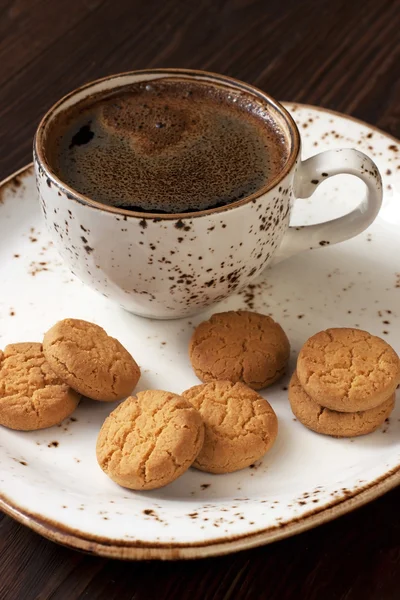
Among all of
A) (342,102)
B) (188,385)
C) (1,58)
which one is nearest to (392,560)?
(188,385)

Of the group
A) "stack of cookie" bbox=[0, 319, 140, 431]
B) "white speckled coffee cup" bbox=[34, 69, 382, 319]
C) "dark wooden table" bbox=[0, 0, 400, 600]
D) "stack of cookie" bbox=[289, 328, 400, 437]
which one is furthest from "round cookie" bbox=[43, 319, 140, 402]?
"dark wooden table" bbox=[0, 0, 400, 600]

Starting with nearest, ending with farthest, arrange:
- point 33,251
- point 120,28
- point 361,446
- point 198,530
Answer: point 198,530
point 361,446
point 33,251
point 120,28

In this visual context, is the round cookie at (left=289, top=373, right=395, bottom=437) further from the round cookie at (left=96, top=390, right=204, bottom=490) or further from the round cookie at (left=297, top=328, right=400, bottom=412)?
the round cookie at (left=96, top=390, right=204, bottom=490)

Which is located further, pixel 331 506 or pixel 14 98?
pixel 14 98

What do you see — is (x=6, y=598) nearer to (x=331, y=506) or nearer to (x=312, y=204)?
(x=331, y=506)

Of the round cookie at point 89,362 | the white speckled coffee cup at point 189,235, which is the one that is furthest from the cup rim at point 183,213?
the round cookie at point 89,362

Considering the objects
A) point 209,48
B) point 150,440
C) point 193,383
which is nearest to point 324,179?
point 193,383
